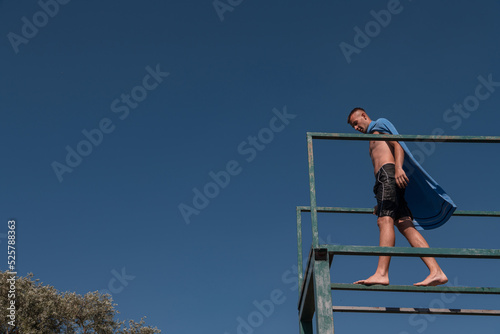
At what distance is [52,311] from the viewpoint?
2050 centimetres

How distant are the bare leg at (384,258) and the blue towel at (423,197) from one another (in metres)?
0.42

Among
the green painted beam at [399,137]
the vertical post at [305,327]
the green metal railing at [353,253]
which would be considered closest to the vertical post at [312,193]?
the green metal railing at [353,253]

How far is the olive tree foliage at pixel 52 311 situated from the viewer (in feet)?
65.9

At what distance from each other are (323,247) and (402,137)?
1.19 metres

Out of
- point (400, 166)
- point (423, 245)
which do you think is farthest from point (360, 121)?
point (423, 245)

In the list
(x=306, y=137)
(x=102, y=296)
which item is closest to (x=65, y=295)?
(x=102, y=296)

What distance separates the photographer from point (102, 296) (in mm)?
21750

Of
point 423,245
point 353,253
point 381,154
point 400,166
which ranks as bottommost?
point 353,253

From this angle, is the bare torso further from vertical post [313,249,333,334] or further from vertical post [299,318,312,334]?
vertical post [299,318,312,334]

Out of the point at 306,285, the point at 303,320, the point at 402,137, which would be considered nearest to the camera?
the point at 402,137

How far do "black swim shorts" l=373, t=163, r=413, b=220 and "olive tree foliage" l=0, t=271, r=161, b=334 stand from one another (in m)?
17.6

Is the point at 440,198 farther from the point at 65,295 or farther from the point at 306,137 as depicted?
the point at 65,295

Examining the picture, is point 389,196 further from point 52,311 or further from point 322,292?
point 52,311

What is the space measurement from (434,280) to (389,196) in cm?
95
